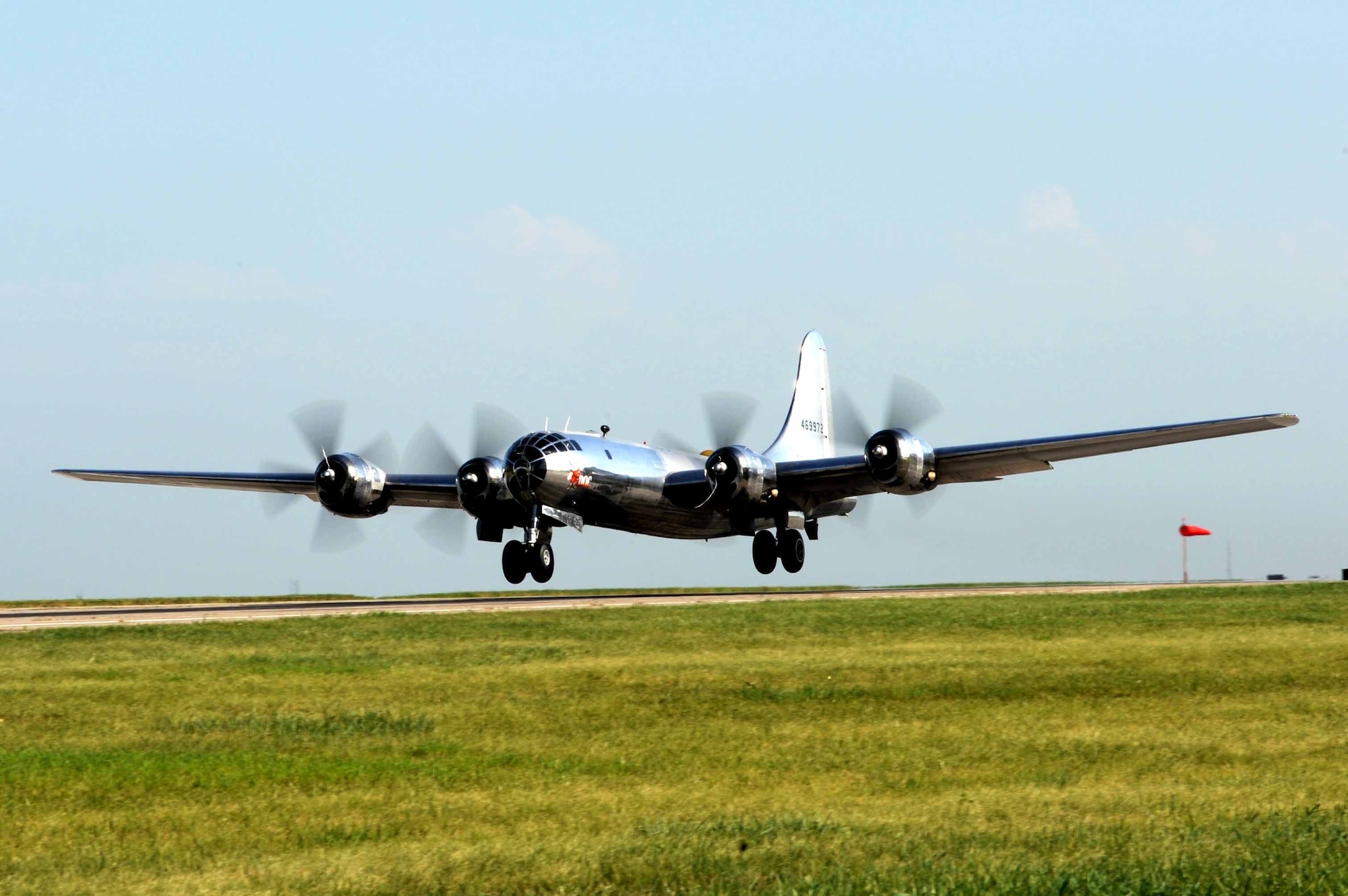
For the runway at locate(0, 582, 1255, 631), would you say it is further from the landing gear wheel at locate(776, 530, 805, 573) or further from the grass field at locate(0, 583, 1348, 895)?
the grass field at locate(0, 583, 1348, 895)

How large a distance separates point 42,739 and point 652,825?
7.68m

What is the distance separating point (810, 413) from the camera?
56188 millimetres

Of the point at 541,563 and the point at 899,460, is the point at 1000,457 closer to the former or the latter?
the point at 899,460

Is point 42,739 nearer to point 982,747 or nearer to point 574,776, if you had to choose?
→ point 574,776

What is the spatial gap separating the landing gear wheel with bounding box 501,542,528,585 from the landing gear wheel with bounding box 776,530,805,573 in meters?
8.91

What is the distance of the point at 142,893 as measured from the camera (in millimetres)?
8953

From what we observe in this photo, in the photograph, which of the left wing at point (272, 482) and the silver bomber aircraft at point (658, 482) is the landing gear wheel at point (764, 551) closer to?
the silver bomber aircraft at point (658, 482)

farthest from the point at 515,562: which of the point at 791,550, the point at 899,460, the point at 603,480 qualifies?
the point at 899,460

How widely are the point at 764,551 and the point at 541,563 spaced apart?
819 cm

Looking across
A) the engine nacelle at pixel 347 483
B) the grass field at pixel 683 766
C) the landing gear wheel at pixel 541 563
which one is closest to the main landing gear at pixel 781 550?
the landing gear wheel at pixel 541 563

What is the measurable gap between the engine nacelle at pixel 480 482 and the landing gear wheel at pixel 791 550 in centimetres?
Result: 1005

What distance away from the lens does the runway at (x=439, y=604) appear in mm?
33594

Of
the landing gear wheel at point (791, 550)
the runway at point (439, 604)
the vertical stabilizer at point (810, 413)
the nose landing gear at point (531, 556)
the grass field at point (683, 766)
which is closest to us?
the grass field at point (683, 766)

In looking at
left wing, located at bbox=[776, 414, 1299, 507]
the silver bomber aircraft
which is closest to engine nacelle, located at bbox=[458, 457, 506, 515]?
the silver bomber aircraft
